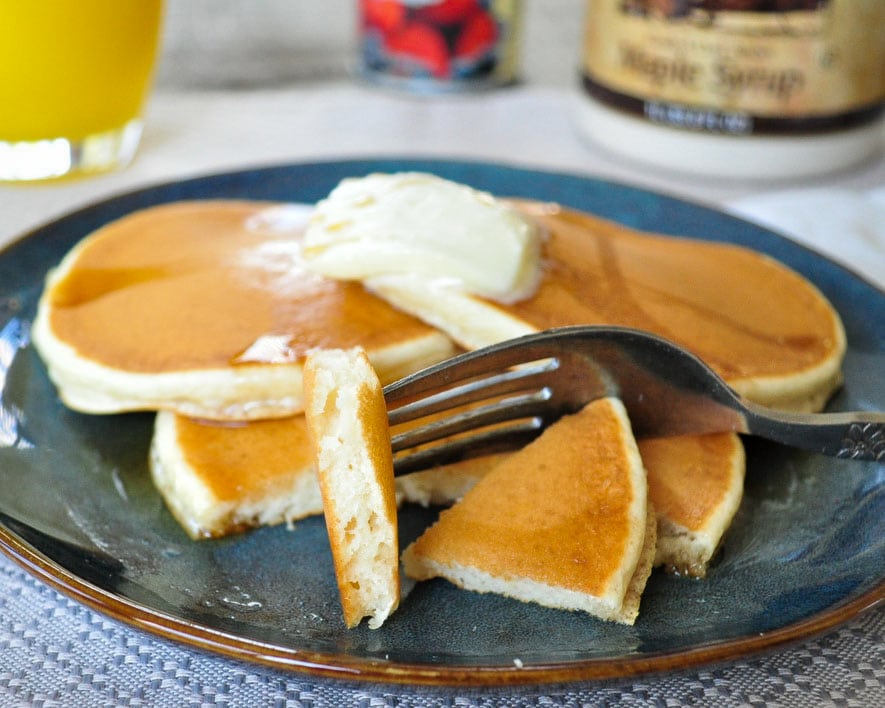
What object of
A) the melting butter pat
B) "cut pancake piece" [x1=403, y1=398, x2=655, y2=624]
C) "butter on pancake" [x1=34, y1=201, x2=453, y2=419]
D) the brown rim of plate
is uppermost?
the melting butter pat

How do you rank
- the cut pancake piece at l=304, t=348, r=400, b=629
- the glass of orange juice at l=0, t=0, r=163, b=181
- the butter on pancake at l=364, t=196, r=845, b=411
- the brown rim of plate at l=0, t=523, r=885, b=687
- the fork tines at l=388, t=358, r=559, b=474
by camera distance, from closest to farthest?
1. the brown rim of plate at l=0, t=523, r=885, b=687
2. the cut pancake piece at l=304, t=348, r=400, b=629
3. the fork tines at l=388, t=358, r=559, b=474
4. the butter on pancake at l=364, t=196, r=845, b=411
5. the glass of orange juice at l=0, t=0, r=163, b=181

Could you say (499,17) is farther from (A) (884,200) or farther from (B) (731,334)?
(B) (731,334)

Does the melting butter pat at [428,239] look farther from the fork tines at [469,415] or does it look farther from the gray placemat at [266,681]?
the gray placemat at [266,681]

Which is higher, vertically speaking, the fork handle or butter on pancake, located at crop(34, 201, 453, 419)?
butter on pancake, located at crop(34, 201, 453, 419)

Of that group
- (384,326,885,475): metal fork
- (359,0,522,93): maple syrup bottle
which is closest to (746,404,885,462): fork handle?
(384,326,885,475): metal fork


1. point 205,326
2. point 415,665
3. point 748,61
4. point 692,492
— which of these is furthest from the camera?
point 748,61

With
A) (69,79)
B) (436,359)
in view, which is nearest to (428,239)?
(436,359)

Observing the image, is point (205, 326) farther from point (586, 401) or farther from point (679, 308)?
point (679, 308)

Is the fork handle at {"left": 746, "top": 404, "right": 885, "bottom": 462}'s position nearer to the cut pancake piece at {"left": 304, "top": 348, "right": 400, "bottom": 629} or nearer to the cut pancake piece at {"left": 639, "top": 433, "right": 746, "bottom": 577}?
the cut pancake piece at {"left": 639, "top": 433, "right": 746, "bottom": 577}
